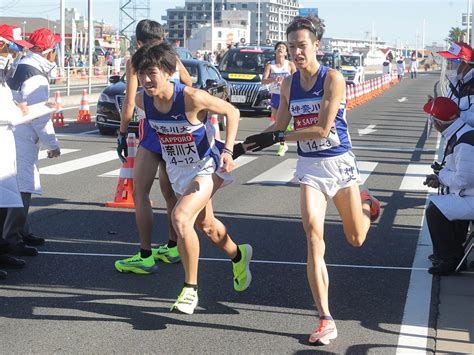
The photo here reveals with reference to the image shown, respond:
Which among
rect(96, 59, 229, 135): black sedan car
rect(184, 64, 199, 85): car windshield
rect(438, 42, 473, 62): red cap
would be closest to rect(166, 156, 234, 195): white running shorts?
rect(438, 42, 473, 62): red cap

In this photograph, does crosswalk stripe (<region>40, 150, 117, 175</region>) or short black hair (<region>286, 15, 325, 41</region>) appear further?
crosswalk stripe (<region>40, 150, 117, 175</region>)

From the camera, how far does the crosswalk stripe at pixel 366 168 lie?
13547 millimetres

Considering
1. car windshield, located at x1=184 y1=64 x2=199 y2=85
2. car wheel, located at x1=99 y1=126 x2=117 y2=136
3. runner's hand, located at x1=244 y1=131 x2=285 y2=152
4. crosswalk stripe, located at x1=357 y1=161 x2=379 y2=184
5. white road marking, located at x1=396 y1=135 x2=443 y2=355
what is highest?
car windshield, located at x1=184 y1=64 x2=199 y2=85

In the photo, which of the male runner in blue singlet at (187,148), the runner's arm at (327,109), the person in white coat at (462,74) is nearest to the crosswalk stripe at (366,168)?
the person in white coat at (462,74)

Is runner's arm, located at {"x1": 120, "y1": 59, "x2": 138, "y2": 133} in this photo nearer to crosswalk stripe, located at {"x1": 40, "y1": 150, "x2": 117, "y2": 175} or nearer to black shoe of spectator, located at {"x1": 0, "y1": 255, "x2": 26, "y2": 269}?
black shoe of spectator, located at {"x1": 0, "y1": 255, "x2": 26, "y2": 269}

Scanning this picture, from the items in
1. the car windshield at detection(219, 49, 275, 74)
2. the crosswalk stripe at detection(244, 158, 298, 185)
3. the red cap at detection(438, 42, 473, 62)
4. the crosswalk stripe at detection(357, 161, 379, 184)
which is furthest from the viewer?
the car windshield at detection(219, 49, 275, 74)

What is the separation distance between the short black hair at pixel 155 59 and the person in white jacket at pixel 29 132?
5.67 feet

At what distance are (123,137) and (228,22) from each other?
149 m

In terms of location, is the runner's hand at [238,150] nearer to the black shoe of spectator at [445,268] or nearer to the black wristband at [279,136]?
the black wristband at [279,136]

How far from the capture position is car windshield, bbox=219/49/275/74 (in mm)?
25734

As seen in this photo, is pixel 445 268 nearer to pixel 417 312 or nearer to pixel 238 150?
pixel 417 312

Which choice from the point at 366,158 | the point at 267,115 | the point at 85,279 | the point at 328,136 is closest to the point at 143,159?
the point at 85,279

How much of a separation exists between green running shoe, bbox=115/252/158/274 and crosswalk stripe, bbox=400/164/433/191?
570 centimetres

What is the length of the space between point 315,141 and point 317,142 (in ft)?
0.05
